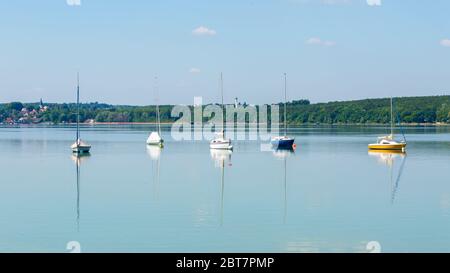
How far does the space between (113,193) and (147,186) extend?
3.29m

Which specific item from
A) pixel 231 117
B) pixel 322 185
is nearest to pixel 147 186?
pixel 322 185

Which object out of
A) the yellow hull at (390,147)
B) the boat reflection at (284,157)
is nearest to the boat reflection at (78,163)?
the boat reflection at (284,157)

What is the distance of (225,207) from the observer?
29.0m

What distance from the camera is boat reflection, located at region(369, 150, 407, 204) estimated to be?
125ft

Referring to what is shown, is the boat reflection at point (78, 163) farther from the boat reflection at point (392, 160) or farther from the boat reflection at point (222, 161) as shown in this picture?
the boat reflection at point (392, 160)

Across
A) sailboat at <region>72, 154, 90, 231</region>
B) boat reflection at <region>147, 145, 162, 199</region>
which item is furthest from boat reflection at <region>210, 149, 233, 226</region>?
sailboat at <region>72, 154, 90, 231</region>

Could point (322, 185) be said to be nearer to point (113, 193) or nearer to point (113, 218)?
point (113, 193)

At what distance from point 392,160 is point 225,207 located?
32.2 m

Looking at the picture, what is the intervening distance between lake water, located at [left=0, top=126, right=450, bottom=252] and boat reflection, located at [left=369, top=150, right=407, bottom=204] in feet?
0.46

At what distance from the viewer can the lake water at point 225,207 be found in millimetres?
22141

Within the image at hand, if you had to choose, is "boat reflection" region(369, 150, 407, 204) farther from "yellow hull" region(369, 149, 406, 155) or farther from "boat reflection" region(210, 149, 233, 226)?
"boat reflection" region(210, 149, 233, 226)

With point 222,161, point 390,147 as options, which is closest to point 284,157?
point 222,161
